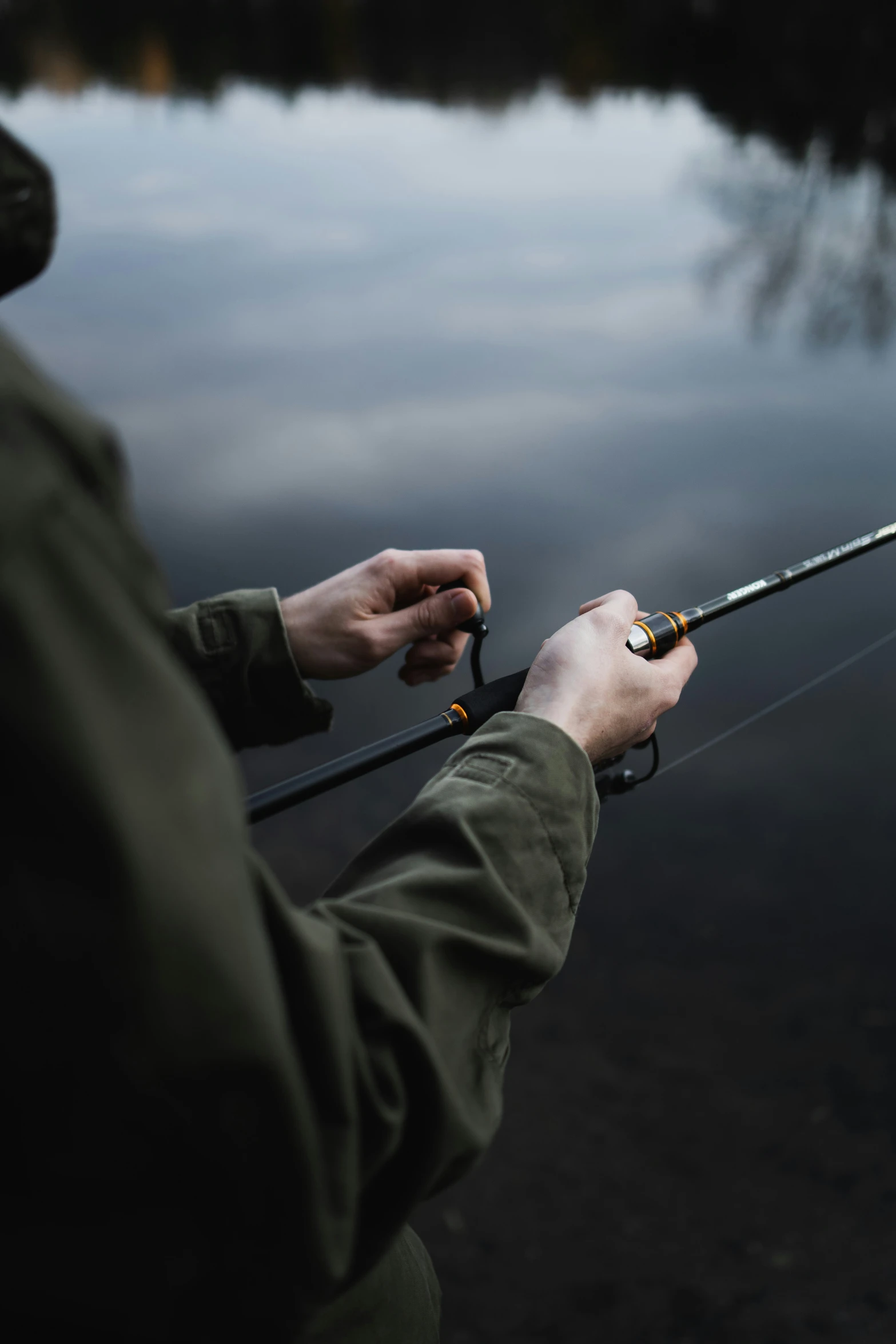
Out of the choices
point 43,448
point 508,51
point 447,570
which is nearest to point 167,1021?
point 43,448

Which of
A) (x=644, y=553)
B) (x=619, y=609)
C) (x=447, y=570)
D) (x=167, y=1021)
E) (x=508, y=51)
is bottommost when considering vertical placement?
(x=644, y=553)

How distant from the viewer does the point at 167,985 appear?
1.62 ft

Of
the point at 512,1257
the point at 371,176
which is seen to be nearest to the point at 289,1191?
the point at 512,1257

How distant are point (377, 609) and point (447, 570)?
139mm

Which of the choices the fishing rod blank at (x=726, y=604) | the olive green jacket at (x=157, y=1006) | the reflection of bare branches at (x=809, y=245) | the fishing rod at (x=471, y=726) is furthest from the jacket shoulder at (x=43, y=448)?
the reflection of bare branches at (x=809, y=245)

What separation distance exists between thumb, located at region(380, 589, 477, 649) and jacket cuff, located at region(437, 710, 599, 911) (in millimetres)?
776

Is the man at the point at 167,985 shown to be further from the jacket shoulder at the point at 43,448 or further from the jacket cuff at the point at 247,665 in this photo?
the jacket cuff at the point at 247,665

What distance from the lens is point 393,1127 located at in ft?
2.10

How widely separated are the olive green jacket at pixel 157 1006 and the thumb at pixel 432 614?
1008mm

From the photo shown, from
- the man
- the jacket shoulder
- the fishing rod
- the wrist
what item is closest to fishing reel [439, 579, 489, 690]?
the fishing rod

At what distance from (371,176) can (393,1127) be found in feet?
65.1

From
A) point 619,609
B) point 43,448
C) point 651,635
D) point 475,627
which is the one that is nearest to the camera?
point 43,448

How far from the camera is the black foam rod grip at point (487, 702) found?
1430mm

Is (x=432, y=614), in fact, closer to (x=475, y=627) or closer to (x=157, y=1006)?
(x=475, y=627)
